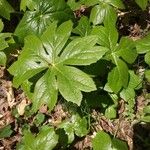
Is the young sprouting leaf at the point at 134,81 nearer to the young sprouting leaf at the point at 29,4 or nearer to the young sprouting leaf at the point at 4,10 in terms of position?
the young sprouting leaf at the point at 29,4

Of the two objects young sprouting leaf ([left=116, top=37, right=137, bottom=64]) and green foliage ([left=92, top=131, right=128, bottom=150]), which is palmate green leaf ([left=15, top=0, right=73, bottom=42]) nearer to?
young sprouting leaf ([left=116, top=37, right=137, bottom=64])

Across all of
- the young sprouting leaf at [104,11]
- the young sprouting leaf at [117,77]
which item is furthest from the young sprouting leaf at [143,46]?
the young sprouting leaf at [104,11]

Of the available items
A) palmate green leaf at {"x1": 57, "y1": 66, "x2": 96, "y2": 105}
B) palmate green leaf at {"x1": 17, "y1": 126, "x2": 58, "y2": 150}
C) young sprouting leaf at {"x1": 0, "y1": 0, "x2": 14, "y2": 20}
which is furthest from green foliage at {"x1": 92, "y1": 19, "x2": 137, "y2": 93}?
young sprouting leaf at {"x1": 0, "y1": 0, "x2": 14, "y2": 20}

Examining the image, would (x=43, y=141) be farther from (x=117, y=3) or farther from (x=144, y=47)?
(x=117, y=3)

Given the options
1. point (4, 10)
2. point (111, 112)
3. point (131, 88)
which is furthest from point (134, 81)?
point (4, 10)

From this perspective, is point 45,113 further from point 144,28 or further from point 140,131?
point 144,28

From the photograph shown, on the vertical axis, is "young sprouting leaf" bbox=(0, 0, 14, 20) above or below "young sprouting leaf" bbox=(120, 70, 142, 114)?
above
